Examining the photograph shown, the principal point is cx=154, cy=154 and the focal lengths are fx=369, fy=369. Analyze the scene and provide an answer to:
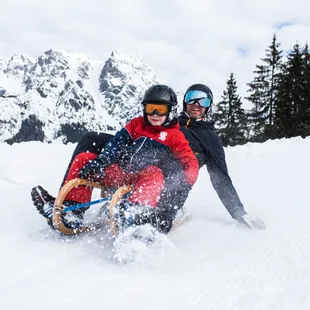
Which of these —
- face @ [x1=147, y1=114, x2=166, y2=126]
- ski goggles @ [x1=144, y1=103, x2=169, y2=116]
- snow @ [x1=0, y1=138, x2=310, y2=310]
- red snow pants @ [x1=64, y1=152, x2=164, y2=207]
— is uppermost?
ski goggles @ [x1=144, y1=103, x2=169, y2=116]

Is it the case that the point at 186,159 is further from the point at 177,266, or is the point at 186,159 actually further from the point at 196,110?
the point at 196,110

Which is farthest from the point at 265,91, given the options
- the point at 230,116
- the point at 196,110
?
the point at 196,110

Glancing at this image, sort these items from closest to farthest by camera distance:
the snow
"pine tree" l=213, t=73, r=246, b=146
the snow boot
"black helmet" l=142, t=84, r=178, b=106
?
the snow
the snow boot
"black helmet" l=142, t=84, r=178, b=106
"pine tree" l=213, t=73, r=246, b=146

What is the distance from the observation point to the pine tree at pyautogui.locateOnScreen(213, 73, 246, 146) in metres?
30.5

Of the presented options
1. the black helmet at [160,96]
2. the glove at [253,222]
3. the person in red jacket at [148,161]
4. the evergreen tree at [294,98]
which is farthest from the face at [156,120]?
the evergreen tree at [294,98]

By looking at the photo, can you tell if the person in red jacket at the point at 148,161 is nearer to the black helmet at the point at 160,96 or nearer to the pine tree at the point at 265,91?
the black helmet at the point at 160,96

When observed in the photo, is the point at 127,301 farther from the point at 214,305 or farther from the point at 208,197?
the point at 208,197

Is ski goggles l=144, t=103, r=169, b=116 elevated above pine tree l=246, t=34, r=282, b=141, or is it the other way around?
pine tree l=246, t=34, r=282, b=141

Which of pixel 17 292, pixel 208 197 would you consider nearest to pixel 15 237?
pixel 17 292

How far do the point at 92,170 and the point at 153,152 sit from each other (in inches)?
24.4

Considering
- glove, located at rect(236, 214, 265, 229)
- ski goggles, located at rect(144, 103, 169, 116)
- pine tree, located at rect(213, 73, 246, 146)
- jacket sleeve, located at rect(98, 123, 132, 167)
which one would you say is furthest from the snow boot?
pine tree, located at rect(213, 73, 246, 146)

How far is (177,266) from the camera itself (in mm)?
2885

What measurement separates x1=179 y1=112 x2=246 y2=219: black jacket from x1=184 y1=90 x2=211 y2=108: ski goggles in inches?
10.7

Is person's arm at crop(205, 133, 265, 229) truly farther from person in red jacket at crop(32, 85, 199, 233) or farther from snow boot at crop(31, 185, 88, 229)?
snow boot at crop(31, 185, 88, 229)
